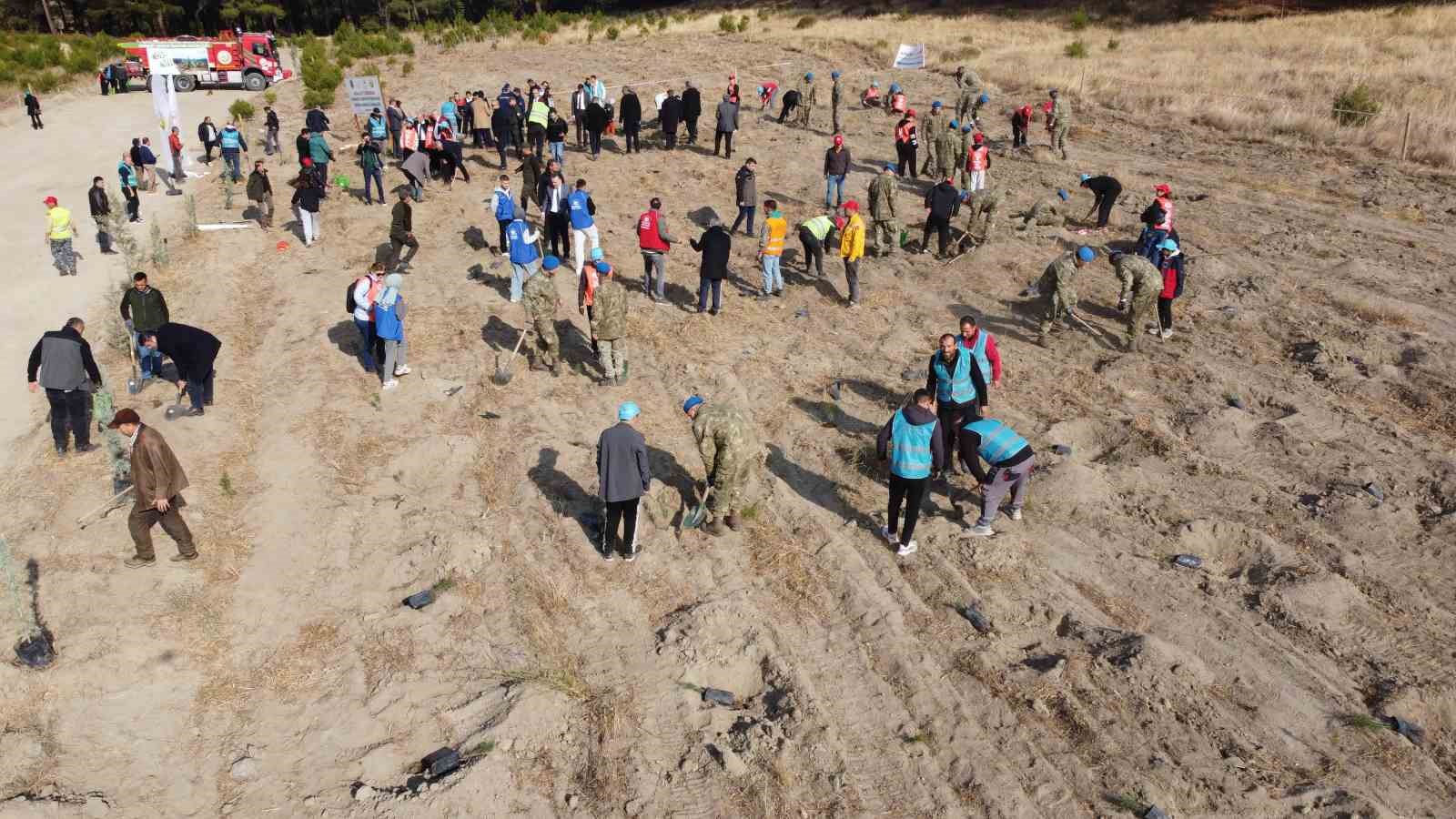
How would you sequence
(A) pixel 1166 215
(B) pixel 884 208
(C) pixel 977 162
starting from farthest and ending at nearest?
(C) pixel 977 162 → (B) pixel 884 208 → (A) pixel 1166 215

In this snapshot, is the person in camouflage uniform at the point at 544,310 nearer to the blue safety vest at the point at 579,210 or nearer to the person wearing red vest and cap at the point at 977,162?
the blue safety vest at the point at 579,210

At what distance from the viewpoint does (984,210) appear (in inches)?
658

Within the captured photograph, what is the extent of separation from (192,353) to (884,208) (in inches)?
424

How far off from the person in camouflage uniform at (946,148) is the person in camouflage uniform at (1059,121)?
3.46 metres

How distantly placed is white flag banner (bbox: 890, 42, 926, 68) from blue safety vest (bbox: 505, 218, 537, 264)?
22.0 meters

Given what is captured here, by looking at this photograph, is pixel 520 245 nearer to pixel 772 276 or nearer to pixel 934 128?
pixel 772 276

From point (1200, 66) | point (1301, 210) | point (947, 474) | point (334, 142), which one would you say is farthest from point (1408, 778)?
point (1200, 66)

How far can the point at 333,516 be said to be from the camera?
9562mm

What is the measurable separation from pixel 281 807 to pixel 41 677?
2.58m

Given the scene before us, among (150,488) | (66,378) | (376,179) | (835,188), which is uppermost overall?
(376,179)

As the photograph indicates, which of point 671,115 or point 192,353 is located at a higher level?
point 671,115

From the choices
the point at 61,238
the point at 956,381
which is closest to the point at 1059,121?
the point at 956,381

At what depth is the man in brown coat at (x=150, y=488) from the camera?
318 inches

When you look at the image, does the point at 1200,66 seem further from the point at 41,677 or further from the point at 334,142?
the point at 41,677
